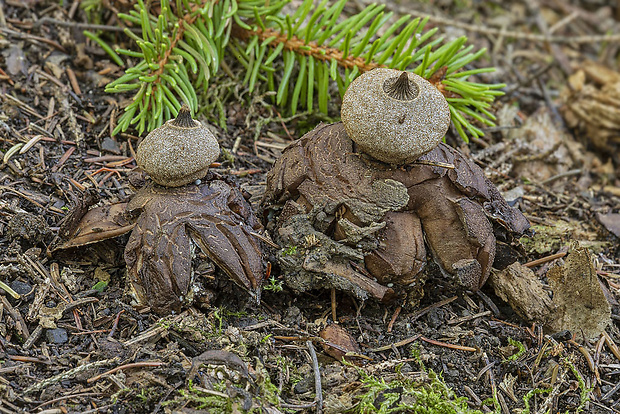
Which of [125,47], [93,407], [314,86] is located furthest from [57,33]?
[93,407]

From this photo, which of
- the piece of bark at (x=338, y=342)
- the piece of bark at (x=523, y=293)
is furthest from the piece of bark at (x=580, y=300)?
the piece of bark at (x=338, y=342)

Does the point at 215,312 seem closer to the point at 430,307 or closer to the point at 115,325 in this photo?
the point at 115,325

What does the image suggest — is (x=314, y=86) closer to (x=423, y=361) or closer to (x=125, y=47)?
(x=125, y=47)

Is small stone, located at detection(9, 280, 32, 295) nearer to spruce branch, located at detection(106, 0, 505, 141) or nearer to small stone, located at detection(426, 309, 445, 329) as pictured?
spruce branch, located at detection(106, 0, 505, 141)

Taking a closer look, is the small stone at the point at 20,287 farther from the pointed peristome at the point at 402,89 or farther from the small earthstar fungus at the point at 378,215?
the pointed peristome at the point at 402,89

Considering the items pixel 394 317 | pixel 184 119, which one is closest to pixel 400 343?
pixel 394 317

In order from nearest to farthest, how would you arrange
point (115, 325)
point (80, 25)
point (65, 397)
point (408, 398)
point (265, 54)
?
point (65, 397) < point (408, 398) < point (115, 325) < point (80, 25) < point (265, 54)
